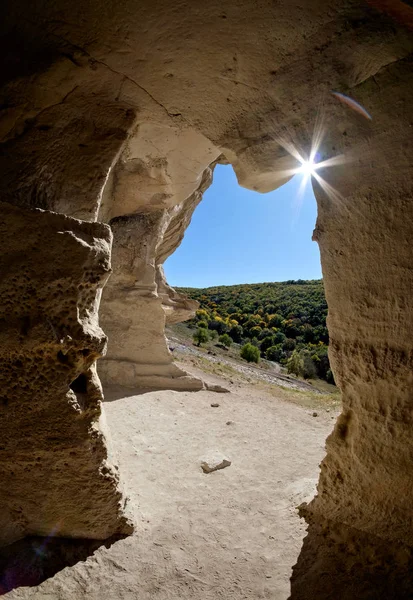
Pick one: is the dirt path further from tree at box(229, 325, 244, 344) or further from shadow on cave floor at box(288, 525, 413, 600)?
tree at box(229, 325, 244, 344)

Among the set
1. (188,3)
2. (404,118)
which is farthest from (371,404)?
(188,3)

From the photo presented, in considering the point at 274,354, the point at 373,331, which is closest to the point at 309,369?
the point at 274,354

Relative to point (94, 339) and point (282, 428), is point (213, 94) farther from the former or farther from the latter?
point (282, 428)

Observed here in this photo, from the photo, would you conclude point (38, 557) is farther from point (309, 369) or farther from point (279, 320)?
point (279, 320)

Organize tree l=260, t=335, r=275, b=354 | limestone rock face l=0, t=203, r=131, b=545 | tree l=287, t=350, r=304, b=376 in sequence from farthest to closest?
tree l=260, t=335, r=275, b=354 < tree l=287, t=350, r=304, b=376 < limestone rock face l=0, t=203, r=131, b=545

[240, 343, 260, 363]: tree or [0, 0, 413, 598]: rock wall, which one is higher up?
[0, 0, 413, 598]: rock wall

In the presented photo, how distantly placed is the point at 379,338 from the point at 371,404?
372 millimetres

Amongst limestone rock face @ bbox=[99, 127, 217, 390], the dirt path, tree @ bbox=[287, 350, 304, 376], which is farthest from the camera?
tree @ bbox=[287, 350, 304, 376]

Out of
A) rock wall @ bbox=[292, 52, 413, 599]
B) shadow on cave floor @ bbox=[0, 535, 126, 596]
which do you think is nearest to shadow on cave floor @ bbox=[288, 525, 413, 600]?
rock wall @ bbox=[292, 52, 413, 599]

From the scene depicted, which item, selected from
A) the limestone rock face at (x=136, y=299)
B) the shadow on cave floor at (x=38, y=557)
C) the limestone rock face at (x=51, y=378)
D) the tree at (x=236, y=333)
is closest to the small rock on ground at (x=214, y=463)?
the shadow on cave floor at (x=38, y=557)

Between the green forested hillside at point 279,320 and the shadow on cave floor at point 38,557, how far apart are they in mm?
17725

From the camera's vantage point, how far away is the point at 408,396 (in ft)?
5.47

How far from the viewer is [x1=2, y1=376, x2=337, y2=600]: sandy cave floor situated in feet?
6.70

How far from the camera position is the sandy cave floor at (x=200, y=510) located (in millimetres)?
2041
